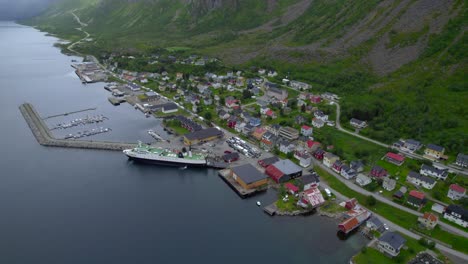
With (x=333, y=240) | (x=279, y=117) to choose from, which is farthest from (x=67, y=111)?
(x=333, y=240)

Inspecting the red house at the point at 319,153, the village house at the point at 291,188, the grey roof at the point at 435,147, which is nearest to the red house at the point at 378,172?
the red house at the point at 319,153

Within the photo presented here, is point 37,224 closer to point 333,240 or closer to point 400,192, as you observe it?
point 333,240

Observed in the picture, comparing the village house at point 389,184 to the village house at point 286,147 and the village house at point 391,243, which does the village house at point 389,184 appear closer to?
the village house at point 391,243

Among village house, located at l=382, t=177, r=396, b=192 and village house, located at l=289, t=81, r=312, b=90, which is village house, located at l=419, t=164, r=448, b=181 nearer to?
village house, located at l=382, t=177, r=396, b=192

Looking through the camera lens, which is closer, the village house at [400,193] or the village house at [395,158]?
the village house at [400,193]

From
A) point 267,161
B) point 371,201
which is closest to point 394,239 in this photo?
point 371,201

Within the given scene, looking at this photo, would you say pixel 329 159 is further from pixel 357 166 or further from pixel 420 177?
pixel 420 177
